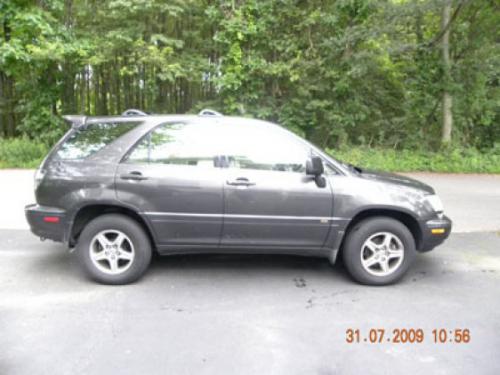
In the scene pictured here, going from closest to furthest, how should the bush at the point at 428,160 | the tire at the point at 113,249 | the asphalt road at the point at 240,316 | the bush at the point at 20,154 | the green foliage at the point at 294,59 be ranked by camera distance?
the asphalt road at the point at 240,316 → the tire at the point at 113,249 → the bush at the point at 428,160 → the bush at the point at 20,154 → the green foliage at the point at 294,59

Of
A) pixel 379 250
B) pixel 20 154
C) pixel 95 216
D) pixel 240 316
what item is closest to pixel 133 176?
pixel 95 216

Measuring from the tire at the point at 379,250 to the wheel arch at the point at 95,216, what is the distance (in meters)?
2.11

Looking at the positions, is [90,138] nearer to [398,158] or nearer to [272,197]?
[272,197]

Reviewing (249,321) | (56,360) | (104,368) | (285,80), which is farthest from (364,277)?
(285,80)

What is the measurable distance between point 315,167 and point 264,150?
572 mm

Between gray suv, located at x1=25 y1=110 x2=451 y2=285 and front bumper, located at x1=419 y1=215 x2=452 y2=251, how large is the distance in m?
0.01

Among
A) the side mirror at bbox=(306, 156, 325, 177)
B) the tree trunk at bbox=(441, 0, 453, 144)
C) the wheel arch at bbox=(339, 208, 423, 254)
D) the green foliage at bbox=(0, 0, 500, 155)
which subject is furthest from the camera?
the green foliage at bbox=(0, 0, 500, 155)

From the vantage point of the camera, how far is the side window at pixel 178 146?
4016 millimetres

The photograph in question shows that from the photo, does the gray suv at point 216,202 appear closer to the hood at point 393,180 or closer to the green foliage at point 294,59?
the hood at point 393,180

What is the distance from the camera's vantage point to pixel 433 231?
4059 millimetres

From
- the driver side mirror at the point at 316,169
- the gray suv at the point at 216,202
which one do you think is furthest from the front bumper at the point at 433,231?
the driver side mirror at the point at 316,169
